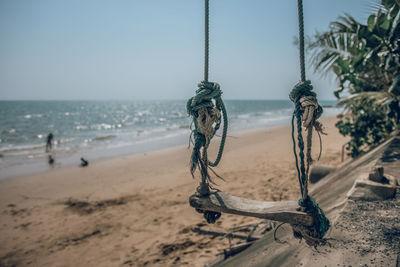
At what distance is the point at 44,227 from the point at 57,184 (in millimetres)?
3180

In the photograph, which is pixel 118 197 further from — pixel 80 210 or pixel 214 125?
pixel 214 125

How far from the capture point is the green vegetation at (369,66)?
378 centimetres

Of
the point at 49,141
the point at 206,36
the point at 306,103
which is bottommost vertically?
the point at 49,141

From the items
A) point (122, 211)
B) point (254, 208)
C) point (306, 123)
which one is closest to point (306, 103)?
point (306, 123)

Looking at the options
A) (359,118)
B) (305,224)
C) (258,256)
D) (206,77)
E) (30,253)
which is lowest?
(30,253)

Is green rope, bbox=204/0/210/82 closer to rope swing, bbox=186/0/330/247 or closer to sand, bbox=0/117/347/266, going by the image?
rope swing, bbox=186/0/330/247

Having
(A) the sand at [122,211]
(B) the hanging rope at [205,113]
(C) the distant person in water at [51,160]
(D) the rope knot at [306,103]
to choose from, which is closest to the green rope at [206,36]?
(B) the hanging rope at [205,113]

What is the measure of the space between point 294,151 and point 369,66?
17.7 feet

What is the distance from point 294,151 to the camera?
5.42ft

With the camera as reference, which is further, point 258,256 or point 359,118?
point 359,118

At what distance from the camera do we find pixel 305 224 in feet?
5.07

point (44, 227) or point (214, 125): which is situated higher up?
point (214, 125)

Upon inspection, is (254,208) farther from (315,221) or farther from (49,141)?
(49,141)

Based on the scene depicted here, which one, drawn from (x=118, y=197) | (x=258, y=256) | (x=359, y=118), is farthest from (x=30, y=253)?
(x=359, y=118)
